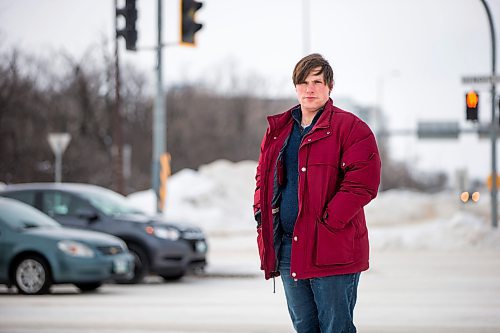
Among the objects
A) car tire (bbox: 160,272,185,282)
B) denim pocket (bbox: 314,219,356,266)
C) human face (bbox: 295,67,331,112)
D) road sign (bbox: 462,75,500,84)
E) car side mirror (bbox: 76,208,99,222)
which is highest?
road sign (bbox: 462,75,500,84)

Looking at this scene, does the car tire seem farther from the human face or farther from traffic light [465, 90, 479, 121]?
Answer: the human face

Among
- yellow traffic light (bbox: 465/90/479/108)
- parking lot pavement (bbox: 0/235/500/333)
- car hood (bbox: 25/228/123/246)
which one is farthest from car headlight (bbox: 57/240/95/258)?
yellow traffic light (bbox: 465/90/479/108)

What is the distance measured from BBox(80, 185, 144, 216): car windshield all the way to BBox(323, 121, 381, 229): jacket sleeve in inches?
549

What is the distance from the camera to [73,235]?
16734mm

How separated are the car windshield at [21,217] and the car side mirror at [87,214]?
1393 millimetres

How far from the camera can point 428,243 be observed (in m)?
32.1

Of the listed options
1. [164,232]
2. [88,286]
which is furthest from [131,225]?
[88,286]

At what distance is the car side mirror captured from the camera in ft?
62.4

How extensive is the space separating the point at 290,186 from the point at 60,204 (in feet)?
46.9

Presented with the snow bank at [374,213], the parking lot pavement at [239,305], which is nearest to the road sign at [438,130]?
the snow bank at [374,213]

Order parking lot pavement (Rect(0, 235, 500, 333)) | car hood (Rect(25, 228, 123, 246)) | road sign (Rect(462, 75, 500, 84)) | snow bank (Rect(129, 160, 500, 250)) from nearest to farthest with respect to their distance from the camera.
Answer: parking lot pavement (Rect(0, 235, 500, 333)) < car hood (Rect(25, 228, 123, 246)) < road sign (Rect(462, 75, 500, 84)) < snow bank (Rect(129, 160, 500, 250))

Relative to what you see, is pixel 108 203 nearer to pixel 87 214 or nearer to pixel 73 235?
pixel 87 214

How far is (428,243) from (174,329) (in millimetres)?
21859

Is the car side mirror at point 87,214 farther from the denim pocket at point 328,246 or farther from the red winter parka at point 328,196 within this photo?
the denim pocket at point 328,246
